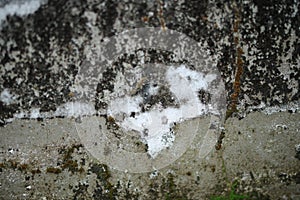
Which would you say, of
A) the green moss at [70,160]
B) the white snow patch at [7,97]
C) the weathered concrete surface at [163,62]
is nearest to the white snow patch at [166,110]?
the weathered concrete surface at [163,62]

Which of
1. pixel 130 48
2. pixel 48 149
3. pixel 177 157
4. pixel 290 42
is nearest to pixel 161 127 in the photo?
pixel 177 157

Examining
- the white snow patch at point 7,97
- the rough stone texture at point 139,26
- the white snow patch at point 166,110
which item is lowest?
the white snow patch at point 166,110

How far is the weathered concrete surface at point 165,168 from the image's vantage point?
1.88m

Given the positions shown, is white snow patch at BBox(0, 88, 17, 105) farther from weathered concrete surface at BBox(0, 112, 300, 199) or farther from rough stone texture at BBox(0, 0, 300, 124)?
weathered concrete surface at BBox(0, 112, 300, 199)

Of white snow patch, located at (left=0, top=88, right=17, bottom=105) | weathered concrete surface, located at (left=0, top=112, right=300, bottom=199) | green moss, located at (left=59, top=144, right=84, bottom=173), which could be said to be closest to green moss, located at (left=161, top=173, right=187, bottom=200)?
weathered concrete surface, located at (left=0, top=112, right=300, bottom=199)

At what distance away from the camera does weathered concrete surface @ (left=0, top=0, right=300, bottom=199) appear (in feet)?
5.59

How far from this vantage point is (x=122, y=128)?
6.20 ft

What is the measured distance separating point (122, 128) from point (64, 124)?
0.23 metres

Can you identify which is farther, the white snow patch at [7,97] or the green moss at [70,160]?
the green moss at [70,160]

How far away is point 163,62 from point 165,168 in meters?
0.45

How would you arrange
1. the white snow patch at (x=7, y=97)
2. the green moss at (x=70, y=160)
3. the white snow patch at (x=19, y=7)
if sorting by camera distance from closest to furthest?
the white snow patch at (x=19, y=7), the white snow patch at (x=7, y=97), the green moss at (x=70, y=160)

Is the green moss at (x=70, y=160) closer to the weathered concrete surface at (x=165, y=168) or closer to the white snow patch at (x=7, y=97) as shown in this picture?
the weathered concrete surface at (x=165, y=168)

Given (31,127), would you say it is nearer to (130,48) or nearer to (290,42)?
(130,48)

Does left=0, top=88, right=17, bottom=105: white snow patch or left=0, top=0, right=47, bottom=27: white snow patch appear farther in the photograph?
left=0, top=88, right=17, bottom=105: white snow patch
